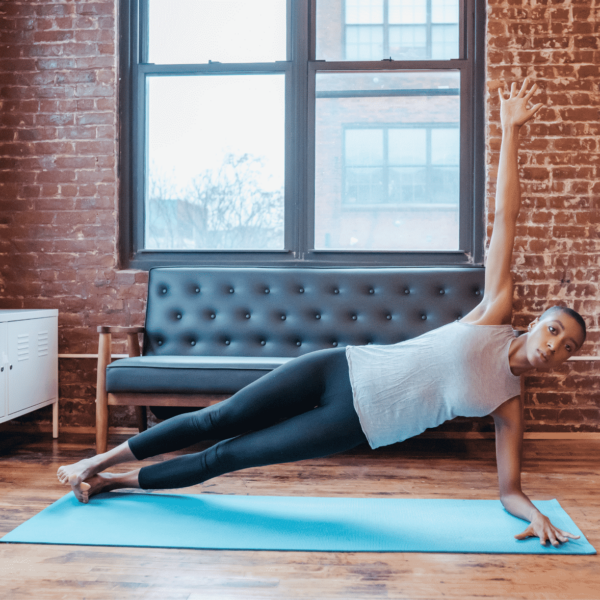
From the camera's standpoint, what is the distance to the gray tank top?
166 centimetres

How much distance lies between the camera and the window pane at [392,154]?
131 inches

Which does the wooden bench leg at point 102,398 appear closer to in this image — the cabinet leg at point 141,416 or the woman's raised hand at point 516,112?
the cabinet leg at point 141,416

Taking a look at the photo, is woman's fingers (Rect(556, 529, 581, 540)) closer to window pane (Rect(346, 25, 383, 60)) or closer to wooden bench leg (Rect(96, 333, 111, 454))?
wooden bench leg (Rect(96, 333, 111, 454))

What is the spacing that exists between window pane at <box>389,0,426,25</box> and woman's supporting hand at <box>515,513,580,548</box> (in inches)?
112

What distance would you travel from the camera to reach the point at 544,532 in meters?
1.66

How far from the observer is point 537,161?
3.15m

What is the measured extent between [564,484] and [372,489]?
807mm

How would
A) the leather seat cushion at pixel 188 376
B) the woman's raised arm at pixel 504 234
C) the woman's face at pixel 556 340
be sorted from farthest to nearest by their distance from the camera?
the leather seat cushion at pixel 188 376
the woman's raised arm at pixel 504 234
the woman's face at pixel 556 340

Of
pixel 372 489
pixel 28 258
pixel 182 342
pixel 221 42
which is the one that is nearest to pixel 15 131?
pixel 28 258

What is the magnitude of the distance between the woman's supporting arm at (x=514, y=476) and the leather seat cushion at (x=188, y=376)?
1124 millimetres

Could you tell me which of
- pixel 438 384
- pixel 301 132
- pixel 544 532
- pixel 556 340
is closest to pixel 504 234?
pixel 556 340

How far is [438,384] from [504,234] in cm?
55

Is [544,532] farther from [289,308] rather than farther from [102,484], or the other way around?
[289,308]

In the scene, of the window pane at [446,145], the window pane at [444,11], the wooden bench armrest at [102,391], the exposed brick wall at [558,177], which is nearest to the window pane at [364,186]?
the window pane at [446,145]
